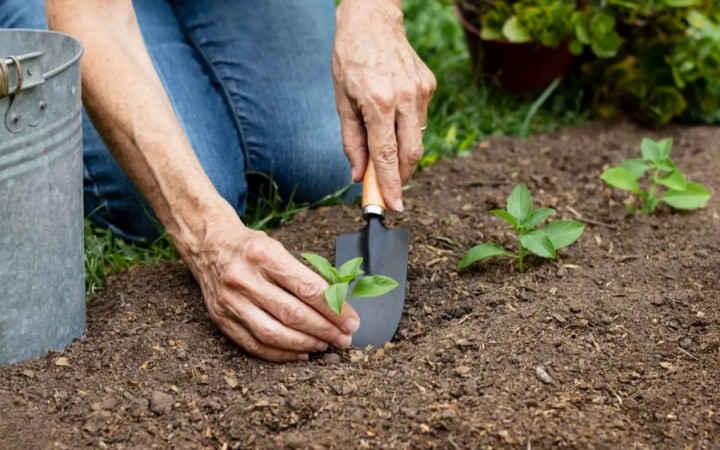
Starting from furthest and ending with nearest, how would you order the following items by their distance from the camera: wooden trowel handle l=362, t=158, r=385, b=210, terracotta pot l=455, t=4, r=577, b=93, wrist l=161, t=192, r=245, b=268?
terracotta pot l=455, t=4, r=577, b=93, wooden trowel handle l=362, t=158, r=385, b=210, wrist l=161, t=192, r=245, b=268

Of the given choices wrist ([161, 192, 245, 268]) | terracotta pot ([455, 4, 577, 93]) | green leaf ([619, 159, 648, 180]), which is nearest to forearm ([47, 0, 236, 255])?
wrist ([161, 192, 245, 268])

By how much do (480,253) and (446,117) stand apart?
3.97 ft

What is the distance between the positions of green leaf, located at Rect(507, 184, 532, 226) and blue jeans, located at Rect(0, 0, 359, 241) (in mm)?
677

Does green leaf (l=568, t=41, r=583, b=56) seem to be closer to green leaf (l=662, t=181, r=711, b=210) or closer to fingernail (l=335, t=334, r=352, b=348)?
green leaf (l=662, t=181, r=711, b=210)

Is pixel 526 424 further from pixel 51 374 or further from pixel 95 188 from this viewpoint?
pixel 95 188

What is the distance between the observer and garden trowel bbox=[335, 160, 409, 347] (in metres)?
1.94

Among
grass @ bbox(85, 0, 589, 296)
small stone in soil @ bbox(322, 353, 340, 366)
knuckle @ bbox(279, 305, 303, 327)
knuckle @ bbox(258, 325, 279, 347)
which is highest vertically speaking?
knuckle @ bbox(279, 305, 303, 327)

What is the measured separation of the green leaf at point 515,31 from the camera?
3145 mm

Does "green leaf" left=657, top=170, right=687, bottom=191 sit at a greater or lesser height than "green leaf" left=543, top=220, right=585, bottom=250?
lesser

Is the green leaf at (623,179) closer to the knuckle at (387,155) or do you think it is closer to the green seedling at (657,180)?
the green seedling at (657,180)

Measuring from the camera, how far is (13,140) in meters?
1.65

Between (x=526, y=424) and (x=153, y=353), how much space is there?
70 cm

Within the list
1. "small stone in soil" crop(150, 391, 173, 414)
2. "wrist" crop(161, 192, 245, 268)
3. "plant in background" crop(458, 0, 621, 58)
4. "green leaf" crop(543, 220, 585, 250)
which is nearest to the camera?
"small stone in soil" crop(150, 391, 173, 414)

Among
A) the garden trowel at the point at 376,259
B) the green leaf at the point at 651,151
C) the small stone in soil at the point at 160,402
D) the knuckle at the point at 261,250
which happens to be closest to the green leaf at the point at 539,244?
the garden trowel at the point at 376,259
